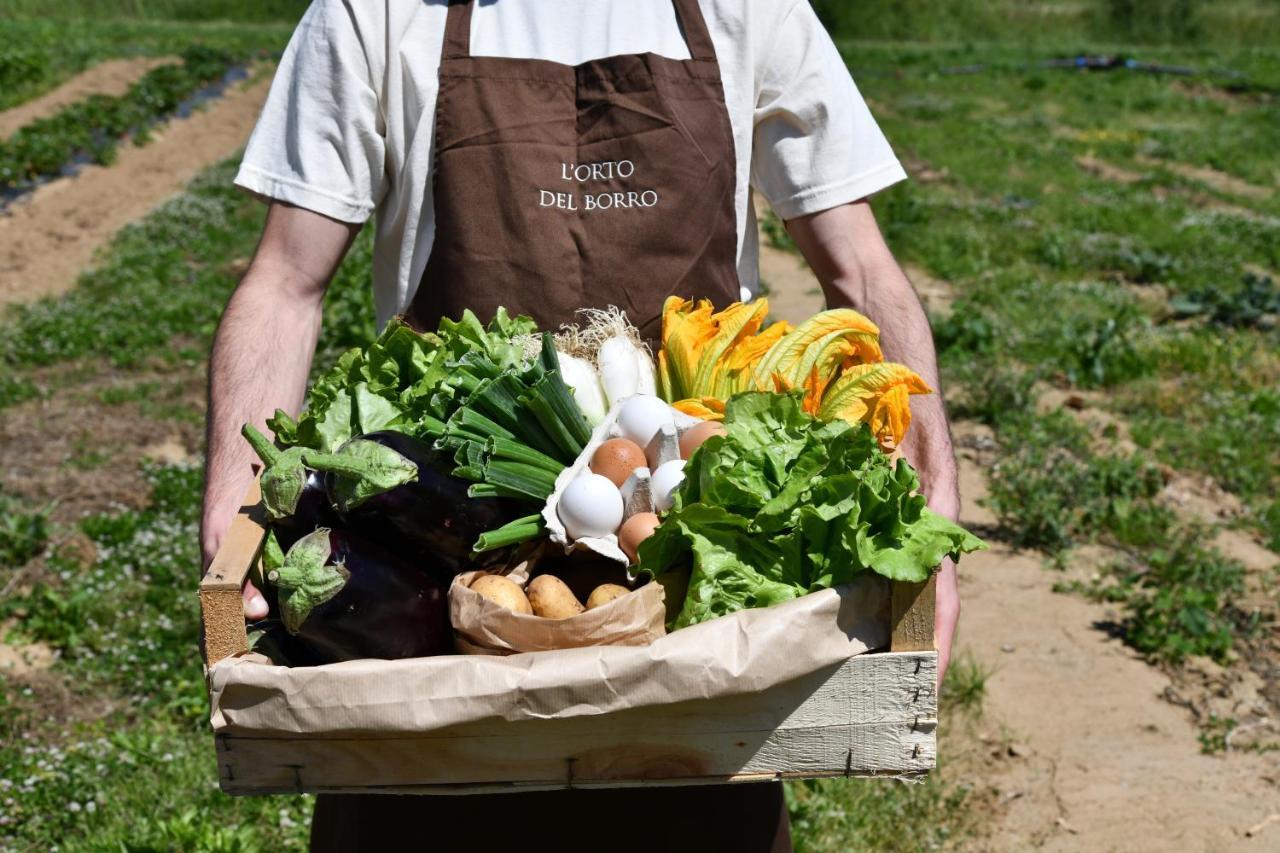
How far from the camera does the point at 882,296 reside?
268 centimetres

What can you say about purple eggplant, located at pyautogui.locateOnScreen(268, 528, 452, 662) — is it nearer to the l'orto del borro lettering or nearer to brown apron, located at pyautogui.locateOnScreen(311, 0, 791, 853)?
brown apron, located at pyautogui.locateOnScreen(311, 0, 791, 853)

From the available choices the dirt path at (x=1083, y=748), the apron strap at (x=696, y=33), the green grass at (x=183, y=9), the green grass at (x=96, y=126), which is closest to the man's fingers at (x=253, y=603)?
the apron strap at (x=696, y=33)

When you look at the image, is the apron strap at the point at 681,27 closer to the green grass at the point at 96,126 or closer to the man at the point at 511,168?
the man at the point at 511,168

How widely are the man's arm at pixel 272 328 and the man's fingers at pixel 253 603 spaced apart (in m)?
0.43

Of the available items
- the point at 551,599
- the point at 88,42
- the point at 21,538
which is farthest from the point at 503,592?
the point at 88,42

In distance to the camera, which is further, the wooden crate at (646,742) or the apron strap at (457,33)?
the apron strap at (457,33)

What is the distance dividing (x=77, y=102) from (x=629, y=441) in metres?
21.2

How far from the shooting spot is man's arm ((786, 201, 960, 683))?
2441 mm

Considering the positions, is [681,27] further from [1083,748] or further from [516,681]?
[1083,748]

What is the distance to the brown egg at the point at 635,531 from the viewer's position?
192 cm

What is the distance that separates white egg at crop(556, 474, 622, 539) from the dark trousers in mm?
616

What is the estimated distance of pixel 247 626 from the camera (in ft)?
6.30

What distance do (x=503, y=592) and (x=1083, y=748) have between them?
3575 mm

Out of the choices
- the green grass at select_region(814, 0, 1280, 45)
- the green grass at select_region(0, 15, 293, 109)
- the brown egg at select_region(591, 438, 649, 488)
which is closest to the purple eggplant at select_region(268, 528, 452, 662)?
the brown egg at select_region(591, 438, 649, 488)
